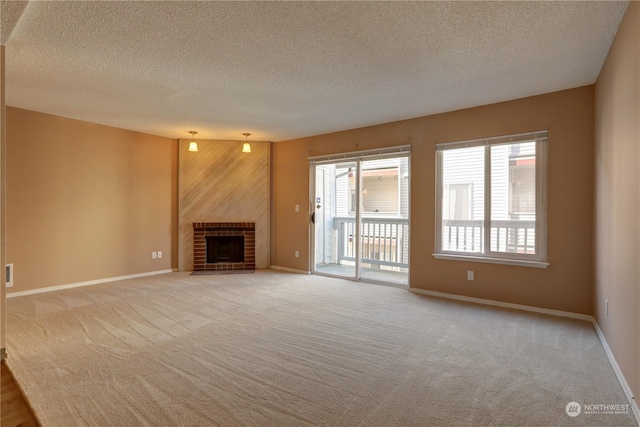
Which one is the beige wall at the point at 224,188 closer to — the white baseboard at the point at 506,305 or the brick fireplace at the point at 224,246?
the brick fireplace at the point at 224,246

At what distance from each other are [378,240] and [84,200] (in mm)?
4979

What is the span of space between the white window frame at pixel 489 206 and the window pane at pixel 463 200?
5cm

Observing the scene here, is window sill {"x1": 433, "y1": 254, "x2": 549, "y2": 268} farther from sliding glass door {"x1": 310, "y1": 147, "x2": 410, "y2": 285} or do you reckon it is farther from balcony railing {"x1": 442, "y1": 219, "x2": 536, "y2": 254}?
sliding glass door {"x1": 310, "y1": 147, "x2": 410, "y2": 285}

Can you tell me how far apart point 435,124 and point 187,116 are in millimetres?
3464

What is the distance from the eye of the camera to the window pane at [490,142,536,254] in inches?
149

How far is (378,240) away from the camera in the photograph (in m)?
6.32

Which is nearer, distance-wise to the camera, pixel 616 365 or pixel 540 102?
pixel 616 365

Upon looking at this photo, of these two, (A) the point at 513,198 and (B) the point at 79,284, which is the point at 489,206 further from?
(B) the point at 79,284

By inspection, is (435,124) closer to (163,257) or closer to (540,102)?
(540,102)

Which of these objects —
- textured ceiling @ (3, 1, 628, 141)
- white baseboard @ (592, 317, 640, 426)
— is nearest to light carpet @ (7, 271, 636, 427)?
white baseboard @ (592, 317, 640, 426)

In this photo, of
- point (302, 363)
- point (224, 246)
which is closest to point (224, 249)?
point (224, 246)

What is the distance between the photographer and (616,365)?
2322mm

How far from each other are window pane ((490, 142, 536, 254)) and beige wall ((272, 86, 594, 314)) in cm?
19

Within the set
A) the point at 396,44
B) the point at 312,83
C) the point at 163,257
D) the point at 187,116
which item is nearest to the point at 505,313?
the point at 396,44
